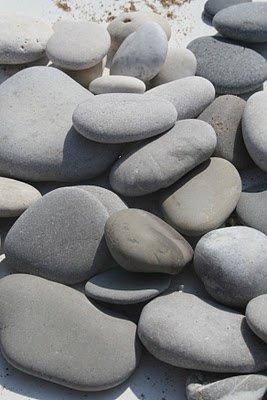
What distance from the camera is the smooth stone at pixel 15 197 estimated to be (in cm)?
159

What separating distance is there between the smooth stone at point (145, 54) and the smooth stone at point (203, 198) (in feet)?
1.22

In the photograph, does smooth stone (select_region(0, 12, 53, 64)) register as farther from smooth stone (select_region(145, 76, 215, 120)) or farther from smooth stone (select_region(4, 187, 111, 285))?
smooth stone (select_region(4, 187, 111, 285))

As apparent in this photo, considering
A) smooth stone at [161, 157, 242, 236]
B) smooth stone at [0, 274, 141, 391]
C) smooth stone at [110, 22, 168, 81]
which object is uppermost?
smooth stone at [110, 22, 168, 81]

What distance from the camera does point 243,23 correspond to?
203 centimetres

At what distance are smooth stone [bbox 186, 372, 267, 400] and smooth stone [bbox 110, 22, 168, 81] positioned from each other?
936 millimetres

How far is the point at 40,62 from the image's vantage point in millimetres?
2002

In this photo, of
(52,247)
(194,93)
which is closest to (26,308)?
(52,247)

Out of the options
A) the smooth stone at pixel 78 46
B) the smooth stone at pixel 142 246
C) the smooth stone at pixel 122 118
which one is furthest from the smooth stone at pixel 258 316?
the smooth stone at pixel 78 46

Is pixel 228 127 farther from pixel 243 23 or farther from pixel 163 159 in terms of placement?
pixel 243 23

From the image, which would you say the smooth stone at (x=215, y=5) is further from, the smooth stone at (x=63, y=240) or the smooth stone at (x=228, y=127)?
the smooth stone at (x=63, y=240)

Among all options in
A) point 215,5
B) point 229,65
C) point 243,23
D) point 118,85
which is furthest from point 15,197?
point 215,5

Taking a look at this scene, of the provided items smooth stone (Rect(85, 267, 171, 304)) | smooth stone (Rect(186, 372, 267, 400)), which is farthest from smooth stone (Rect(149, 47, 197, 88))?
smooth stone (Rect(186, 372, 267, 400))

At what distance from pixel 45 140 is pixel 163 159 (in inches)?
12.9

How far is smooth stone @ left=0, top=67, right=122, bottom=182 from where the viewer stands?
5.59ft
